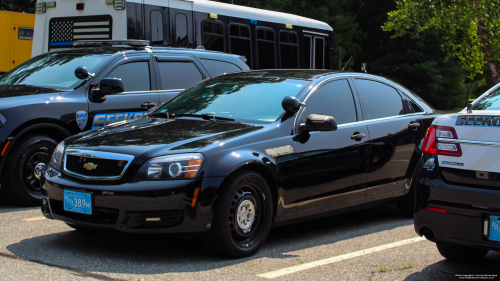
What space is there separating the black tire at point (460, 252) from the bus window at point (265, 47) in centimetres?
991

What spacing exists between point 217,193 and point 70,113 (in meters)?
3.17

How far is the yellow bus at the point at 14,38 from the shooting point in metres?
16.8

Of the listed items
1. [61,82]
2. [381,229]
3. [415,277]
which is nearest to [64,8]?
[61,82]

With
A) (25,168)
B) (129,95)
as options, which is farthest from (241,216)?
(129,95)

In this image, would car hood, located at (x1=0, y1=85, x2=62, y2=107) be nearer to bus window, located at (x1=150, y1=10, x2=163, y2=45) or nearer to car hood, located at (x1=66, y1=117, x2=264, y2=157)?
car hood, located at (x1=66, y1=117, x2=264, y2=157)

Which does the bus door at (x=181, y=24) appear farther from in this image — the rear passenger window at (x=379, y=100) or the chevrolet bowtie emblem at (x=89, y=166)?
the chevrolet bowtie emblem at (x=89, y=166)

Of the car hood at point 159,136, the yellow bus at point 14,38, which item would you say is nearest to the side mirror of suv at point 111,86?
the car hood at point 159,136

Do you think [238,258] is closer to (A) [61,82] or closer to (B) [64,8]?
(A) [61,82]

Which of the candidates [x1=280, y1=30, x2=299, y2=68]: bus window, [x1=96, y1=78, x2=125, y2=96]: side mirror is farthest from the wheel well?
[x1=280, y1=30, x2=299, y2=68]: bus window

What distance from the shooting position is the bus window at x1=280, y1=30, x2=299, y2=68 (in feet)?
48.2

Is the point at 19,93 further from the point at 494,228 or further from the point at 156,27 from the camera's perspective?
the point at 494,228

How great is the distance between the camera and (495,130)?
390cm

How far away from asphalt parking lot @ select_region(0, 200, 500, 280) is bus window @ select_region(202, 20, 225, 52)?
24.1 feet

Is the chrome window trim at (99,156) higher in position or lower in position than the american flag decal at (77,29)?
lower
